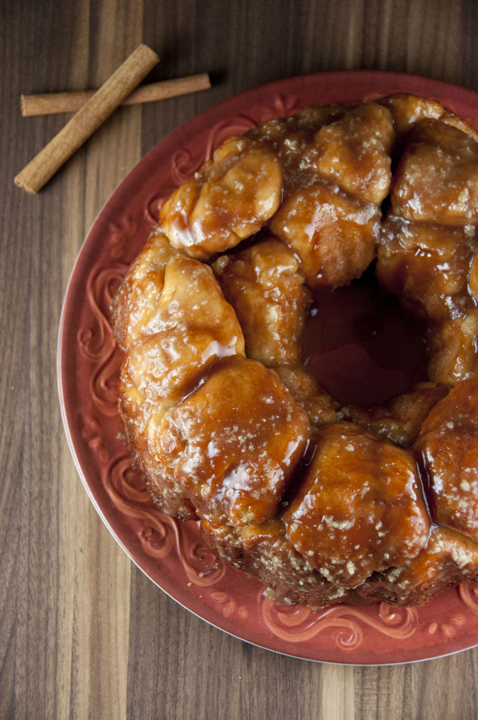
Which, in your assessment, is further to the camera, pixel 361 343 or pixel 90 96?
pixel 90 96

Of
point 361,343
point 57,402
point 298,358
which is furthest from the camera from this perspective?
point 57,402

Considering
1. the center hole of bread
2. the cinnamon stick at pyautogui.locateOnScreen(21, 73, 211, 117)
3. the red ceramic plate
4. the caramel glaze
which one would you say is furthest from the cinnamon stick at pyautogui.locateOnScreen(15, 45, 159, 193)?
the center hole of bread

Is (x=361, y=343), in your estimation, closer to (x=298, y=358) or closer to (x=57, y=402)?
(x=298, y=358)

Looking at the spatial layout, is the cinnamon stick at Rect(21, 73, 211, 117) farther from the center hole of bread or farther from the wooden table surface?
→ the center hole of bread

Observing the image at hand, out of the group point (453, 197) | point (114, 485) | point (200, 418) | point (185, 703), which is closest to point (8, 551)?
point (114, 485)

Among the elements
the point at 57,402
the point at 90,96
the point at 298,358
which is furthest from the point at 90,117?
the point at 298,358

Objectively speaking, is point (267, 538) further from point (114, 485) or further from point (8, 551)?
point (8, 551)
